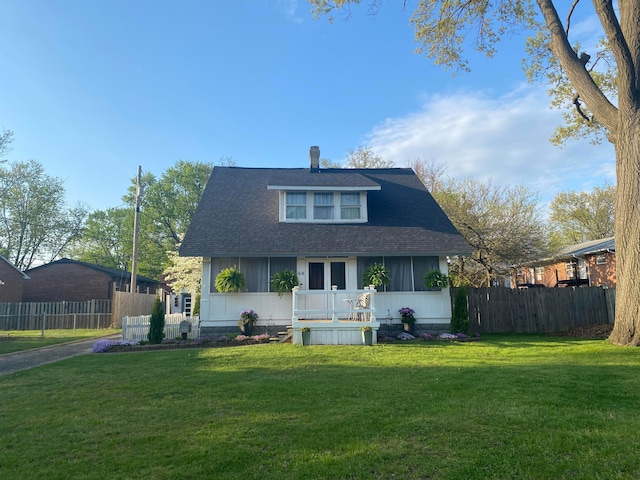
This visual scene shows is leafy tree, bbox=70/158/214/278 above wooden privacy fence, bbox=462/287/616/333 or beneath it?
above

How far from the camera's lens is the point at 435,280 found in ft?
45.2

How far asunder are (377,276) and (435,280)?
Result: 78.3 inches

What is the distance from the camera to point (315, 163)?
62.0ft

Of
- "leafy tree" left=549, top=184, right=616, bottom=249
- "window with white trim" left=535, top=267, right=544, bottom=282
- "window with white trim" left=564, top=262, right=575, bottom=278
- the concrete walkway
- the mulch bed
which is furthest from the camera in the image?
"leafy tree" left=549, top=184, right=616, bottom=249

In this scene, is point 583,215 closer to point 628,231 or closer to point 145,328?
point 628,231

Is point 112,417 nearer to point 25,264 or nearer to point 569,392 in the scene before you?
point 569,392

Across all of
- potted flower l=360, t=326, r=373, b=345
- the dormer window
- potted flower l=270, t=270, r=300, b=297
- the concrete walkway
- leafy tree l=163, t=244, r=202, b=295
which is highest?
the dormer window

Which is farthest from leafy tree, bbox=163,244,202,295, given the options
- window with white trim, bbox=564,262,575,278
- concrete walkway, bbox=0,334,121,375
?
window with white trim, bbox=564,262,575,278

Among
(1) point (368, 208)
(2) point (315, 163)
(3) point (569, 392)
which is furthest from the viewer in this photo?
(2) point (315, 163)

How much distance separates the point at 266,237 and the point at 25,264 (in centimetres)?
3522

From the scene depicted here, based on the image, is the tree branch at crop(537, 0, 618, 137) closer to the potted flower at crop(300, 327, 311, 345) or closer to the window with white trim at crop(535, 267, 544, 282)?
the potted flower at crop(300, 327, 311, 345)

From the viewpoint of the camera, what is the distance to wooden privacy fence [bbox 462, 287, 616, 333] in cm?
1519

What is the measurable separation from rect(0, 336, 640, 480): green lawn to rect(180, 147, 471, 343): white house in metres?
5.34

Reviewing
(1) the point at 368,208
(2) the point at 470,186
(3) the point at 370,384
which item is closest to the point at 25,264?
(1) the point at 368,208
